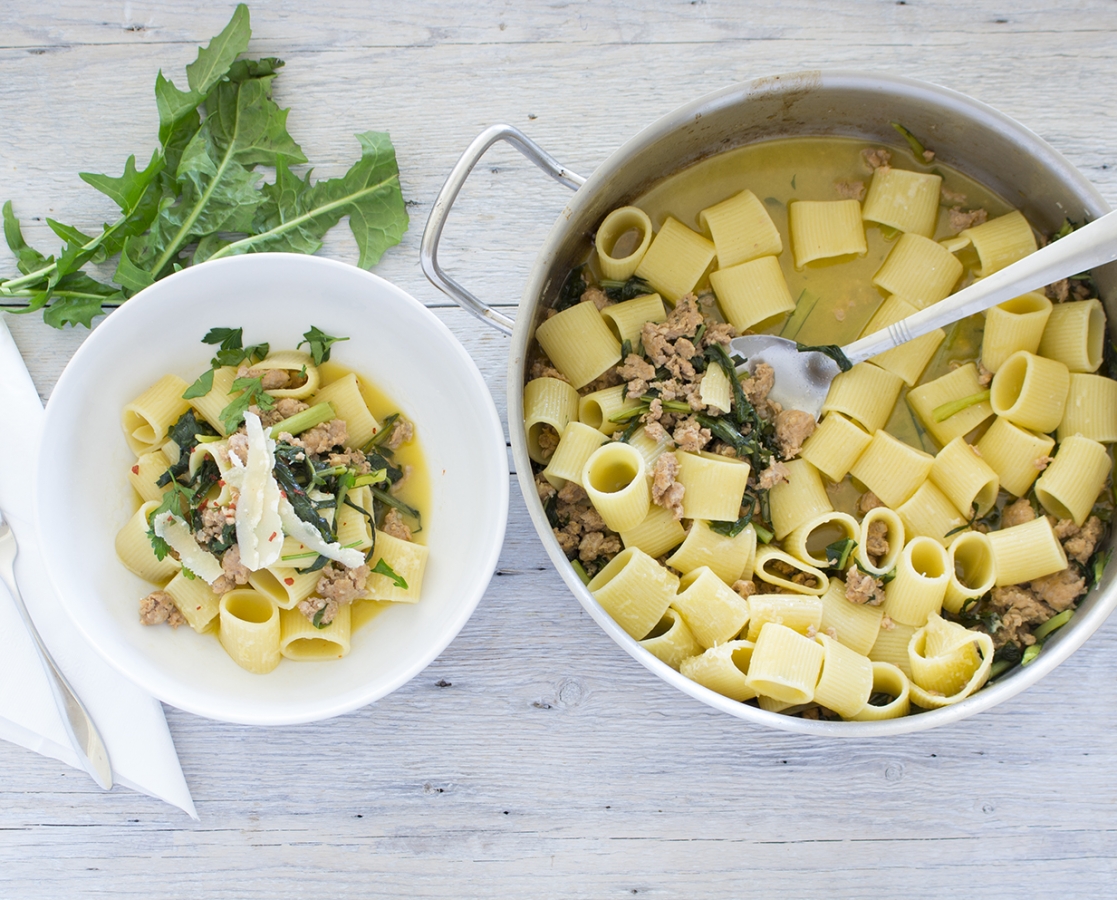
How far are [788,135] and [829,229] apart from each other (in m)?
0.31

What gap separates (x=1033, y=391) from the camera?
212cm

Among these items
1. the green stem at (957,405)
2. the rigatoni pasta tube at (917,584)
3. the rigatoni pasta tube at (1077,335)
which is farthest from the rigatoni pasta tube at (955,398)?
the rigatoni pasta tube at (917,584)

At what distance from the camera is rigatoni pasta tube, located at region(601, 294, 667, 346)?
2180 millimetres

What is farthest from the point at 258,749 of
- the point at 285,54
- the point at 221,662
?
the point at 285,54

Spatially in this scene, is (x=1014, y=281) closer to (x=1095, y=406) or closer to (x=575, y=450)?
(x=1095, y=406)

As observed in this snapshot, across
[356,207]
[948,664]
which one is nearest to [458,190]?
[356,207]

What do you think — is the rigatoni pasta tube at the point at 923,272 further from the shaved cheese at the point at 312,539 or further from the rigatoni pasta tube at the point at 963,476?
the shaved cheese at the point at 312,539

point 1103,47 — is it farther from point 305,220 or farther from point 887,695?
point 305,220

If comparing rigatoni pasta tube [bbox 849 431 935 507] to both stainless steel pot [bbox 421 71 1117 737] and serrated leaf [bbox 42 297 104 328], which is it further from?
serrated leaf [bbox 42 297 104 328]


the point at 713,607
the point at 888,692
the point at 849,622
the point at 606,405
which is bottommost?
the point at 888,692

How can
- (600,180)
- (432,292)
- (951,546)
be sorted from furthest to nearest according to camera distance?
(432,292) → (951,546) → (600,180)

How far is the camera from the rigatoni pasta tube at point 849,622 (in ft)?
7.08

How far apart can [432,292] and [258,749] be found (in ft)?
4.53

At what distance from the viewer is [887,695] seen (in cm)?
216
